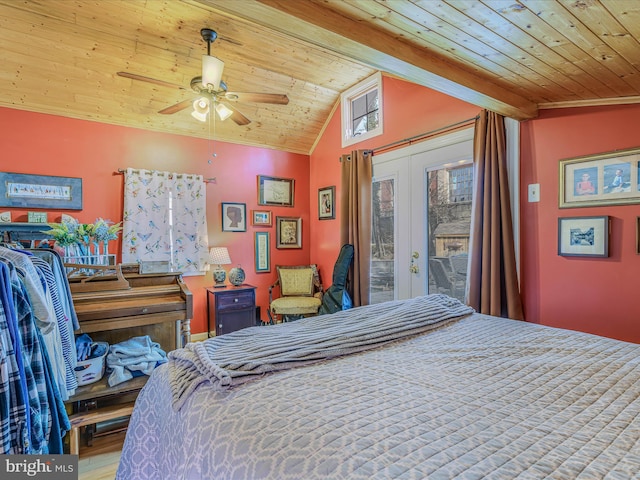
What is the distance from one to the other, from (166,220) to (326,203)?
2.07m

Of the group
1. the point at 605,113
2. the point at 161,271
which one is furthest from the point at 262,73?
the point at 605,113

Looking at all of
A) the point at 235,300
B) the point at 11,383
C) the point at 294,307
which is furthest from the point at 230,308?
the point at 11,383

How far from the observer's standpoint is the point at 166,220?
3.82 metres

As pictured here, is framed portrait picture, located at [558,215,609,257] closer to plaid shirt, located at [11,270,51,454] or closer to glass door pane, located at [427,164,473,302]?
glass door pane, located at [427,164,473,302]

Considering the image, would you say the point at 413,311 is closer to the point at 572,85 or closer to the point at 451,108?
the point at 572,85

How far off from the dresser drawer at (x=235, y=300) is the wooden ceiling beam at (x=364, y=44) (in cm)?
289

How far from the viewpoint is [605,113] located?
2088 mm

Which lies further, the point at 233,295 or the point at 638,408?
the point at 233,295

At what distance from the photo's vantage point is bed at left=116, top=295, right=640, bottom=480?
0.70 metres

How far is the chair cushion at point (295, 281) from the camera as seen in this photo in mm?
4441

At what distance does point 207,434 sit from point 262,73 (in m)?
3.68

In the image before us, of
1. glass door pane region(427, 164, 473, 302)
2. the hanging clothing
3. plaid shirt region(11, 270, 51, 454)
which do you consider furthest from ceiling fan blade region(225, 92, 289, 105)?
plaid shirt region(11, 270, 51, 454)

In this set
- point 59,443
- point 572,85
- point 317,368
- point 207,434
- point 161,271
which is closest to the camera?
point 207,434

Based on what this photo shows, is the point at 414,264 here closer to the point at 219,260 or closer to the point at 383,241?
the point at 383,241
